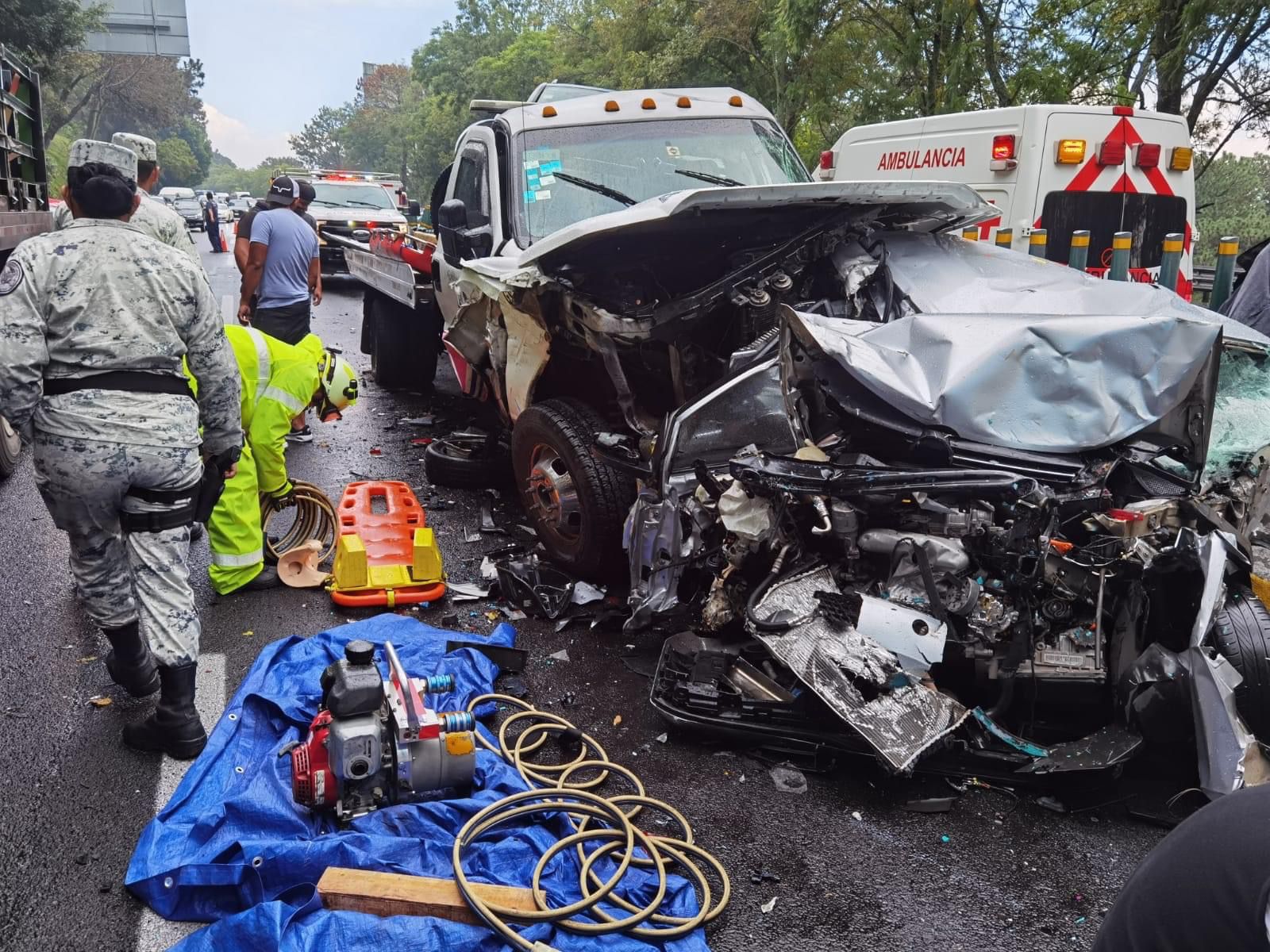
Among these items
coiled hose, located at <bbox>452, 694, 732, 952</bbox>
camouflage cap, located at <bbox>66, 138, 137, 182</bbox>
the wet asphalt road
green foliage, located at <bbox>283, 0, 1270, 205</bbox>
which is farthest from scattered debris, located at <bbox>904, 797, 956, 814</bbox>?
green foliage, located at <bbox>283, 0, 1270, 205</bbox>

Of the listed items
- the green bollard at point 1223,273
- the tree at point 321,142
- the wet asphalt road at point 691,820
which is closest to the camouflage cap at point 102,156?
the wet asphalt road at point 691,820

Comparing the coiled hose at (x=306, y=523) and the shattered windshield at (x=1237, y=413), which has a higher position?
the shattered windshield at (x=1237, y=413)

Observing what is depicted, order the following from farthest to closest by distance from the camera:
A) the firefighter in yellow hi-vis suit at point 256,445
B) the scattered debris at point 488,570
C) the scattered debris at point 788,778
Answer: the scattered debris at point 488,570, the firefighter in yellow hi-vis suit at point 256,445, the scattered debris at point 788,778

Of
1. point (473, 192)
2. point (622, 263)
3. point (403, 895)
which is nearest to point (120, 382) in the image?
point (403, 895)

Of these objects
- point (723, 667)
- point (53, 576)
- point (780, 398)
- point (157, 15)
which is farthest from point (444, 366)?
point (157, 15)

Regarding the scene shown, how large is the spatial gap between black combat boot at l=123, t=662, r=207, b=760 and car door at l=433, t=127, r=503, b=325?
125 inches

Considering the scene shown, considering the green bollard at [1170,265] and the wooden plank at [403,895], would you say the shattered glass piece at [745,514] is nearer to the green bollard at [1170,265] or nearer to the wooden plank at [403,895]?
the wooden plank at [403,895]

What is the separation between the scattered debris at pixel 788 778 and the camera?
3338mm

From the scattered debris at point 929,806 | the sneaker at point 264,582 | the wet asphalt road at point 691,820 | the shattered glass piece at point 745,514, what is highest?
the shattered glass piece at point 745,514

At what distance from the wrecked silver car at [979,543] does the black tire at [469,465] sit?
8.26 ft

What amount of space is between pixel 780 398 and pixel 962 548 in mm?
1240

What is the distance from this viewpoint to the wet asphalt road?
2695mm

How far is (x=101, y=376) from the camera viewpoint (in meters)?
3.26

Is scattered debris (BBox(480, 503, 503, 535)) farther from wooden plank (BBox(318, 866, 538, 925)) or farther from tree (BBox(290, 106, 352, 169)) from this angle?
tree (BBox(290, 106, 352, 169))
